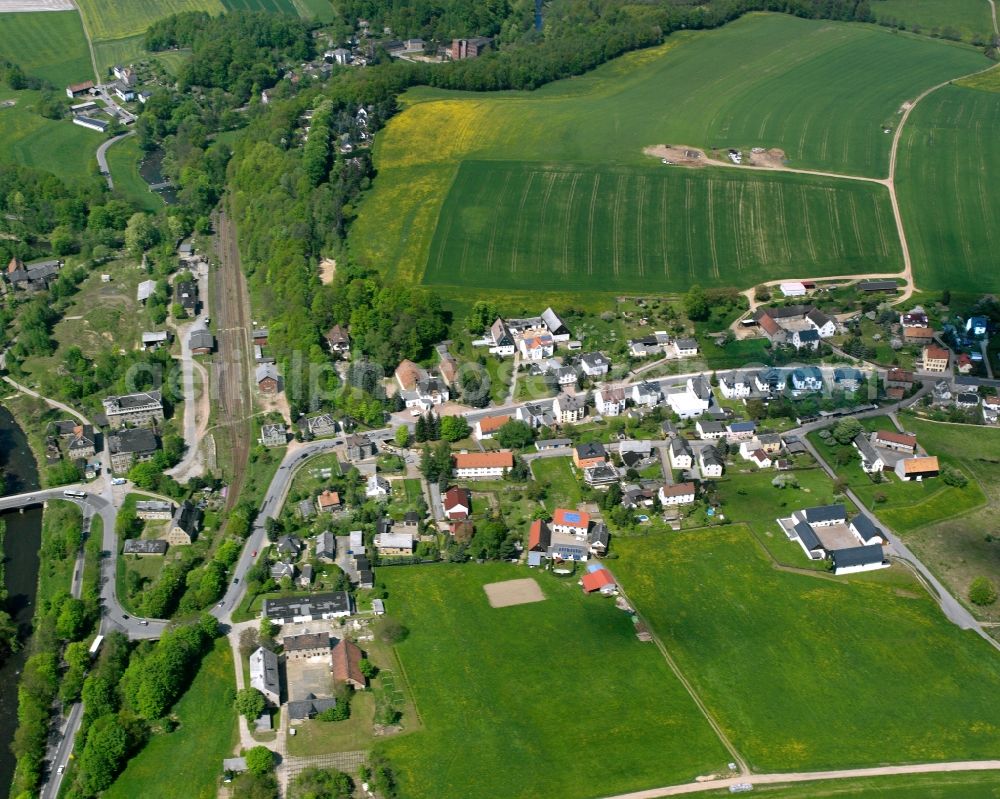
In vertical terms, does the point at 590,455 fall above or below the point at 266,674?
above

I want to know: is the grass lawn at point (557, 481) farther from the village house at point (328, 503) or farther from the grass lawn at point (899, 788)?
the grass lawn at point (899, 788)

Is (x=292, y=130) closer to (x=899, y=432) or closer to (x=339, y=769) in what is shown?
(x=899, y=432)

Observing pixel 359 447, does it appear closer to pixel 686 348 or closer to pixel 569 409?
pixel 569 409

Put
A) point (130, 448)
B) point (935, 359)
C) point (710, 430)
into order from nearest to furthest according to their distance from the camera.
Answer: point (130, 448) < point (710, 430) < point (935, 359)

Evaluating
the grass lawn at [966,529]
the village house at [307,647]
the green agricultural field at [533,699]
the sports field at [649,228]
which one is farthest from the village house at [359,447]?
the grass lawn at [966,529]

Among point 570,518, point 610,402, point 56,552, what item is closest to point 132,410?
point 56,552

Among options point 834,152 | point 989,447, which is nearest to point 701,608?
point 989,447

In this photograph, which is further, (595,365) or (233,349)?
(233,349)
